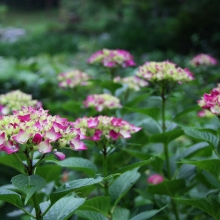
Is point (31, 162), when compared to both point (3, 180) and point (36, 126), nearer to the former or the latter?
point (36, 126)

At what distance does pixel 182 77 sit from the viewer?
4.45ft

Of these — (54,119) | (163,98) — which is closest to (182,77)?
(163,98)

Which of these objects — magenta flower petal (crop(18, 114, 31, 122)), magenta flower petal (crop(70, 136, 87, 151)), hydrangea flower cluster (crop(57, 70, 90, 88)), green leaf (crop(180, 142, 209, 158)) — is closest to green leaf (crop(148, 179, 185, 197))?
green leaf (crop(180, 142, 209, 158))

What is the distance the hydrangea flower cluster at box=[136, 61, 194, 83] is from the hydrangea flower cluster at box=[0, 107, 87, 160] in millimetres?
512

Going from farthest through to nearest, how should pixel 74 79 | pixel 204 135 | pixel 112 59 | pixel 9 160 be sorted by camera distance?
1. pixel 74 79
2. pixel 112 59
3. pixel 9 160
4. pixel 204 135

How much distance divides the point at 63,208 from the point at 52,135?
0.64ft

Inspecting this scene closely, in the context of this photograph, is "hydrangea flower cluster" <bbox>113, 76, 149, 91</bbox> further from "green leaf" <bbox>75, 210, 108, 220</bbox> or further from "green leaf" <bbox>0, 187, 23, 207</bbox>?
"green leaf" <bbox>0, 187, 23, 207</bbox>

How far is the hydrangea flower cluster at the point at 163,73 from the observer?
4.36ft

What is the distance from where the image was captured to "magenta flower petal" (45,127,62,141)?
84 cm

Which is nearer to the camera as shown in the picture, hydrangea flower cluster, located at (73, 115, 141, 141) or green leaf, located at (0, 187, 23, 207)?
green leaf, located at (0, 187, 23, 207)

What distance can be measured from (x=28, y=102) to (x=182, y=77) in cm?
65

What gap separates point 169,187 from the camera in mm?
1294

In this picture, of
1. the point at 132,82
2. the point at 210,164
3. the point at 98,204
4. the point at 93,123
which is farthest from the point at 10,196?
the point at 132,82

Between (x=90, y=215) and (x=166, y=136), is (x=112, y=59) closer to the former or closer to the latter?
(x=166, y=136)
